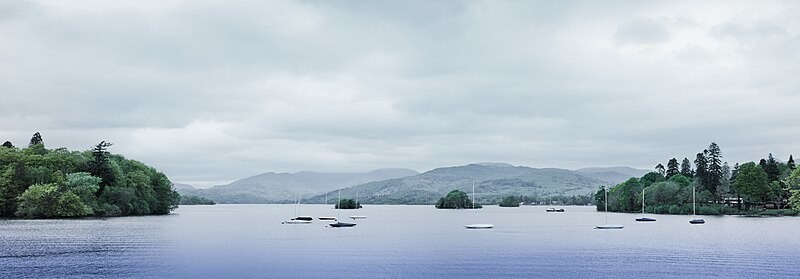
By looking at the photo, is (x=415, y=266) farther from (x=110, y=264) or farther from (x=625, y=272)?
(x=110, y=264)

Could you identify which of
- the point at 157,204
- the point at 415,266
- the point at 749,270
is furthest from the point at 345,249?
the point at 157,204

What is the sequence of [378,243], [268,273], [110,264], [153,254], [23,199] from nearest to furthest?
[268,273] < [110,264] < [153,254] < [378,243] < [23,199]

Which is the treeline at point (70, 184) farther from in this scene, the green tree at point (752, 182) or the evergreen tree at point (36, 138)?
the green tree at point (752, 182)

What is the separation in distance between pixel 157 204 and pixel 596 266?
473ft

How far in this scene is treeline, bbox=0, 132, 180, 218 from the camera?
134 meters

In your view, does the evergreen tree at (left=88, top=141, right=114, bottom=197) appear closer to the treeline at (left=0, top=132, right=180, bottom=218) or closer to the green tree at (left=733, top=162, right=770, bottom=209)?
the treeline at (left=0, top=132, right=180, bottom=218)

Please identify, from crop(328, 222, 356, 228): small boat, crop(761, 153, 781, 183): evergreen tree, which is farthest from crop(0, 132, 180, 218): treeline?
crop(761, 153, 781, 183): evergreen tree

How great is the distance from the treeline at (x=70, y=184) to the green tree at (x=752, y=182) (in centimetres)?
15034

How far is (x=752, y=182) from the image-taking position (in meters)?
177

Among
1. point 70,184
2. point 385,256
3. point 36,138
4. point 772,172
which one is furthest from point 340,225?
point 772,172

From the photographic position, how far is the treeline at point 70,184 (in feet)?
441

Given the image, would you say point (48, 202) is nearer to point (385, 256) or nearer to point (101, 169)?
point (101, 169)

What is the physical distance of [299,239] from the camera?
302ft

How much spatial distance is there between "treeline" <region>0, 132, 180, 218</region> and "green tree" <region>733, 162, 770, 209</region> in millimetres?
150337
